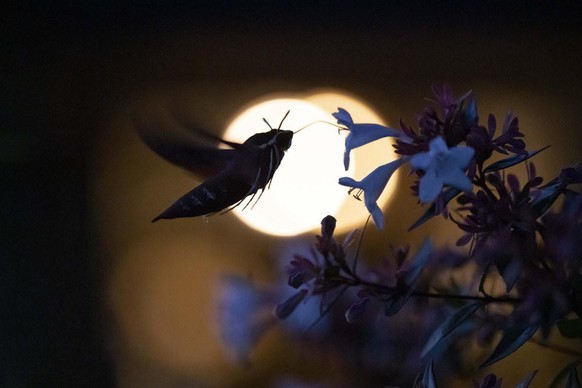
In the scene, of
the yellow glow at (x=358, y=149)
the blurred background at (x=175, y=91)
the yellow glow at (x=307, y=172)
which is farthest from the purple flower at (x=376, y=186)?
the blurred background at (x=175, y=91)

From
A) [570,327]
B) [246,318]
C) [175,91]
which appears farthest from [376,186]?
[175,91]

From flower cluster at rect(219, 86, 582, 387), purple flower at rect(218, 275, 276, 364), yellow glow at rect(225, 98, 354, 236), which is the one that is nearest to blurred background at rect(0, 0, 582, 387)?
yellow glow at rect(225, 98, 354, 236)

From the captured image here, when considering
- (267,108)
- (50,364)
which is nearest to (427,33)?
(267,108)

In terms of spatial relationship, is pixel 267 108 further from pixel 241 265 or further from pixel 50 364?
pixel 50 364

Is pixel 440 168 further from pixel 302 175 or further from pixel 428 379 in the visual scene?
pixel 302 175

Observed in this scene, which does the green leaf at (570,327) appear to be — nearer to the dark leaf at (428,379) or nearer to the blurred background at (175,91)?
the dark leaf at (428,379)

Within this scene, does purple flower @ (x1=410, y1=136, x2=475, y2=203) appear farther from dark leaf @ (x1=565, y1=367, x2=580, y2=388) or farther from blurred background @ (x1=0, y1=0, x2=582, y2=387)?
blurred background @ (x1=0, y1=0, x2=582, y2=387)
